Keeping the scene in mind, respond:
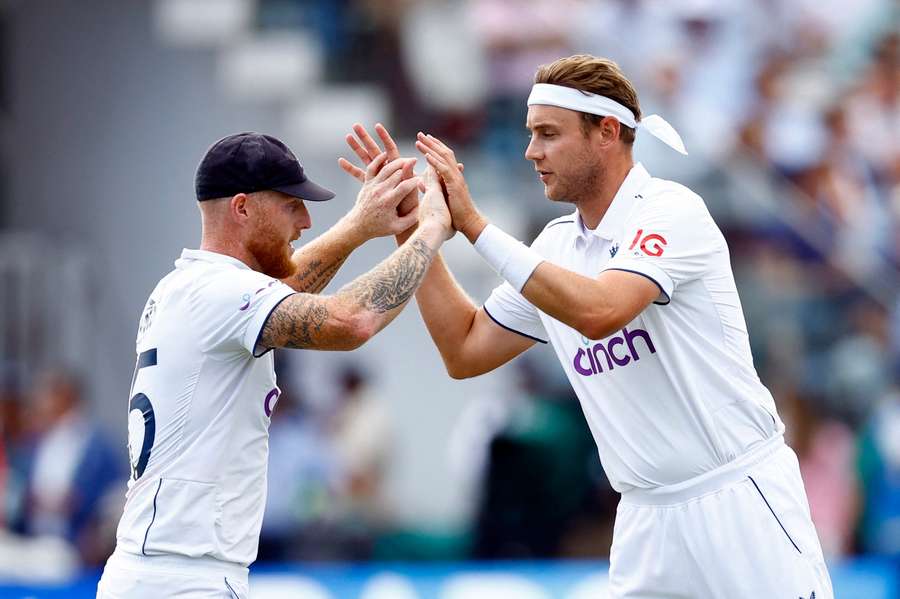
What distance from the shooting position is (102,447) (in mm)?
10922

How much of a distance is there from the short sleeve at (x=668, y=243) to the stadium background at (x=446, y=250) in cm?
376

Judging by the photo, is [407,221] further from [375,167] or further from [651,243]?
[651,243]

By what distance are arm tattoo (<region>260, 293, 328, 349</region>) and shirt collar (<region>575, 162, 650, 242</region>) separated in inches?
48.4

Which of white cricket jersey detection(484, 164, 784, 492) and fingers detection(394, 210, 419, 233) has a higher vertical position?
fingers detection(394, 210, 419, 233)

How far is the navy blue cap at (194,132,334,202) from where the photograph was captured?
479 cm

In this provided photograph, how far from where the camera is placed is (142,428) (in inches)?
185

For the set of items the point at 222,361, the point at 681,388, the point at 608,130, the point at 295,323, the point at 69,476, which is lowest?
the point at 69,476

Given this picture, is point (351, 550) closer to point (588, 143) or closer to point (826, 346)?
point (826, 346)

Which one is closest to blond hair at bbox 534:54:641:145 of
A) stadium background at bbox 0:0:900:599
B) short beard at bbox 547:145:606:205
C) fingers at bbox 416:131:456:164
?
short beard at bbox 547:145:606:205

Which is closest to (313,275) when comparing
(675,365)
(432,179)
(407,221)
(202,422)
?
(407,221)

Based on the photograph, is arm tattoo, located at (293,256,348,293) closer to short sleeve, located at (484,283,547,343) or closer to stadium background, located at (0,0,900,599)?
short sleeve, located at (484,283,547,343)

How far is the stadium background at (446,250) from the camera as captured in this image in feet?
34.4

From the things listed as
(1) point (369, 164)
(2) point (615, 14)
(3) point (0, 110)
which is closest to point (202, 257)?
(1) point (369, 164)

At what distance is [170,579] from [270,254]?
118cm
